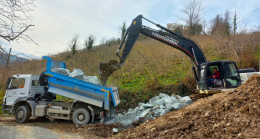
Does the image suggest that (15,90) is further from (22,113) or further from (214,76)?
(214,76)

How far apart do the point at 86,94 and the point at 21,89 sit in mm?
3248

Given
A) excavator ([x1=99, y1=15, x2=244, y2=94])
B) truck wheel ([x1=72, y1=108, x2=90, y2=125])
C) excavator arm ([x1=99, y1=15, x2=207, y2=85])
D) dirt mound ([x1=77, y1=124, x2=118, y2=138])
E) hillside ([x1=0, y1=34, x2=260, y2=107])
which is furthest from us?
hillside ([x1=0, y1=34, x2=260, y2=107])

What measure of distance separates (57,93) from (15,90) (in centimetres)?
251

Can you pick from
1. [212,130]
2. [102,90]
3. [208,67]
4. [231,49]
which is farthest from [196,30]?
Answer: [212,130]

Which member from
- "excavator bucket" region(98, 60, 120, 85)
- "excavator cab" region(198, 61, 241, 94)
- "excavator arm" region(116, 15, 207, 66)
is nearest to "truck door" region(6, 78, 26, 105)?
"excavator bucket" region(98, 60, 120, 85)

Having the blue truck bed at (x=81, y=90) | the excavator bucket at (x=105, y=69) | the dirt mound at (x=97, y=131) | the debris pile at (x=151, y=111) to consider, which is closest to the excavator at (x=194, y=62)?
the excavator bucket at (x=105, y=69)

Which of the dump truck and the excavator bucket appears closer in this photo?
the dump truck

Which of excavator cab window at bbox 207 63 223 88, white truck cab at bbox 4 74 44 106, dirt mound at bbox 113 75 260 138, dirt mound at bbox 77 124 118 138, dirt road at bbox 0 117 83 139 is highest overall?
excavator cab window at bbox 207 63 223 88

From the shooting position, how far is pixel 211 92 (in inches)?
306

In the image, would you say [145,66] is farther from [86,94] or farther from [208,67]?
[86,94]

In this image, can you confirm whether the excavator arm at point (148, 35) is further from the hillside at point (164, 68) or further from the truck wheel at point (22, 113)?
the truck wheel at point (22, 113)

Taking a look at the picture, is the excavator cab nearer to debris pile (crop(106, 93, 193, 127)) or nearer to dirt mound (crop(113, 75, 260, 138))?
debris pile (crop(106, 93, 193, 127))

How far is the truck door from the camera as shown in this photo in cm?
811

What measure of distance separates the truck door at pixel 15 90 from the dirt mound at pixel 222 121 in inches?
230
